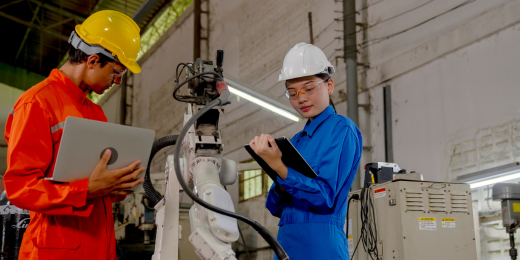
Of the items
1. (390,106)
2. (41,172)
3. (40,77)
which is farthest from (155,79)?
(41,172)

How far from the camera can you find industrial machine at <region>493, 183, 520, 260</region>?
11.6 feet

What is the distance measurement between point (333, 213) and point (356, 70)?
160 inches

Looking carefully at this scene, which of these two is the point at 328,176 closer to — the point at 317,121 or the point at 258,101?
the point at 317,121

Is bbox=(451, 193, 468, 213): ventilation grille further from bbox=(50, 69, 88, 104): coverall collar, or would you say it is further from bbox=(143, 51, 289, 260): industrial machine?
bbox=(50, 69, 88, 104): coverall collar

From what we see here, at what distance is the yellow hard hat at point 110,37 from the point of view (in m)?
2.03

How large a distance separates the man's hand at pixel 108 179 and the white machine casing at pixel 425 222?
2208 mm

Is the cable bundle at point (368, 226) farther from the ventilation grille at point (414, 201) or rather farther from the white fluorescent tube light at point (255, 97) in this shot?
the white fluorescent tube light at point (255, 97)

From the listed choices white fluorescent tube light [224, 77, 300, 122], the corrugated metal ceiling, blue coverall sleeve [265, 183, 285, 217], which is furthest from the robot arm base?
the corrugated metal ceiling

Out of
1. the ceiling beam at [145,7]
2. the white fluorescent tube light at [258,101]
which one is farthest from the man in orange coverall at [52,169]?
the ceiling beam at [145,7]

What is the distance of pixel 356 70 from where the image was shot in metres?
5.67

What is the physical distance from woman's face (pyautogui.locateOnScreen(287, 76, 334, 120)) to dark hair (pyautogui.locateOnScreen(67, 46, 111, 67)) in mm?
840

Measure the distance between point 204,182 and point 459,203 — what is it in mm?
2481

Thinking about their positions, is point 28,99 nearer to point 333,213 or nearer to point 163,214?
point 163,214

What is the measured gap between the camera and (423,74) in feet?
15.9
